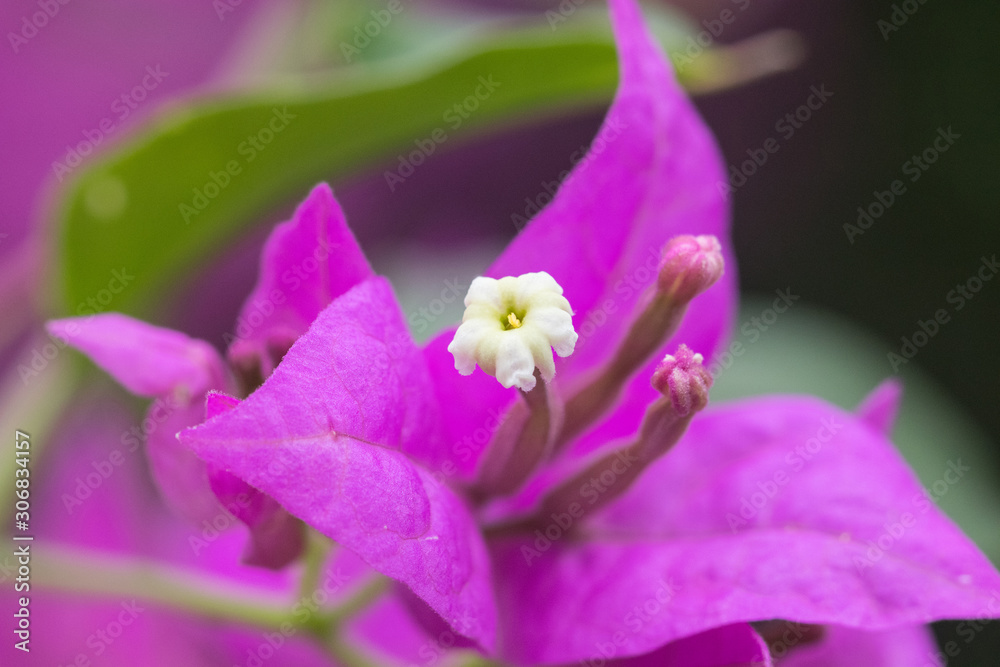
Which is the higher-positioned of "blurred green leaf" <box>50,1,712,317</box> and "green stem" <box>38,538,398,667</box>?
"blurred green leaf" <box>50,1,712,317</box>

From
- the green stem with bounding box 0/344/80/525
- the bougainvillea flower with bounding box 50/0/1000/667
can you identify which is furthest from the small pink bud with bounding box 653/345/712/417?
the green stem with bounding box 0/344/80/525

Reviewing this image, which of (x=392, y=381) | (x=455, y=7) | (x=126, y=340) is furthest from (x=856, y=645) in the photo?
(x=455, y=7)

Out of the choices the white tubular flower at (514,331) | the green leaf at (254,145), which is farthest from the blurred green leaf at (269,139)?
the white tubular flower at (514,331)

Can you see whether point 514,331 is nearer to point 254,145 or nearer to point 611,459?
point 611,459

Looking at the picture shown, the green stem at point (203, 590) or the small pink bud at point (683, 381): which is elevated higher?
the small pink bud at point (683, 381)

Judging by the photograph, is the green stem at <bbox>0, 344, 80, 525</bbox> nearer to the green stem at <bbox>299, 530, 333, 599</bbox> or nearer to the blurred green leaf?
the blurred green leaf

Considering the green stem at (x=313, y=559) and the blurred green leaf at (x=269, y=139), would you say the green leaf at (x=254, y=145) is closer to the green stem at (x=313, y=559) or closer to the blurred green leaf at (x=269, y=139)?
Answer: the blurred green leaf at (x=269, y=139)

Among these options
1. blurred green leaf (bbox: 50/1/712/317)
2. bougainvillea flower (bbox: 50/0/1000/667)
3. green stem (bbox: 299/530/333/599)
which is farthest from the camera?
blurred green leaf (bbox: 50/1/712/317)

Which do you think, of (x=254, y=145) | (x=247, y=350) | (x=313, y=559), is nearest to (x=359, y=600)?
(x=313, y=559)
